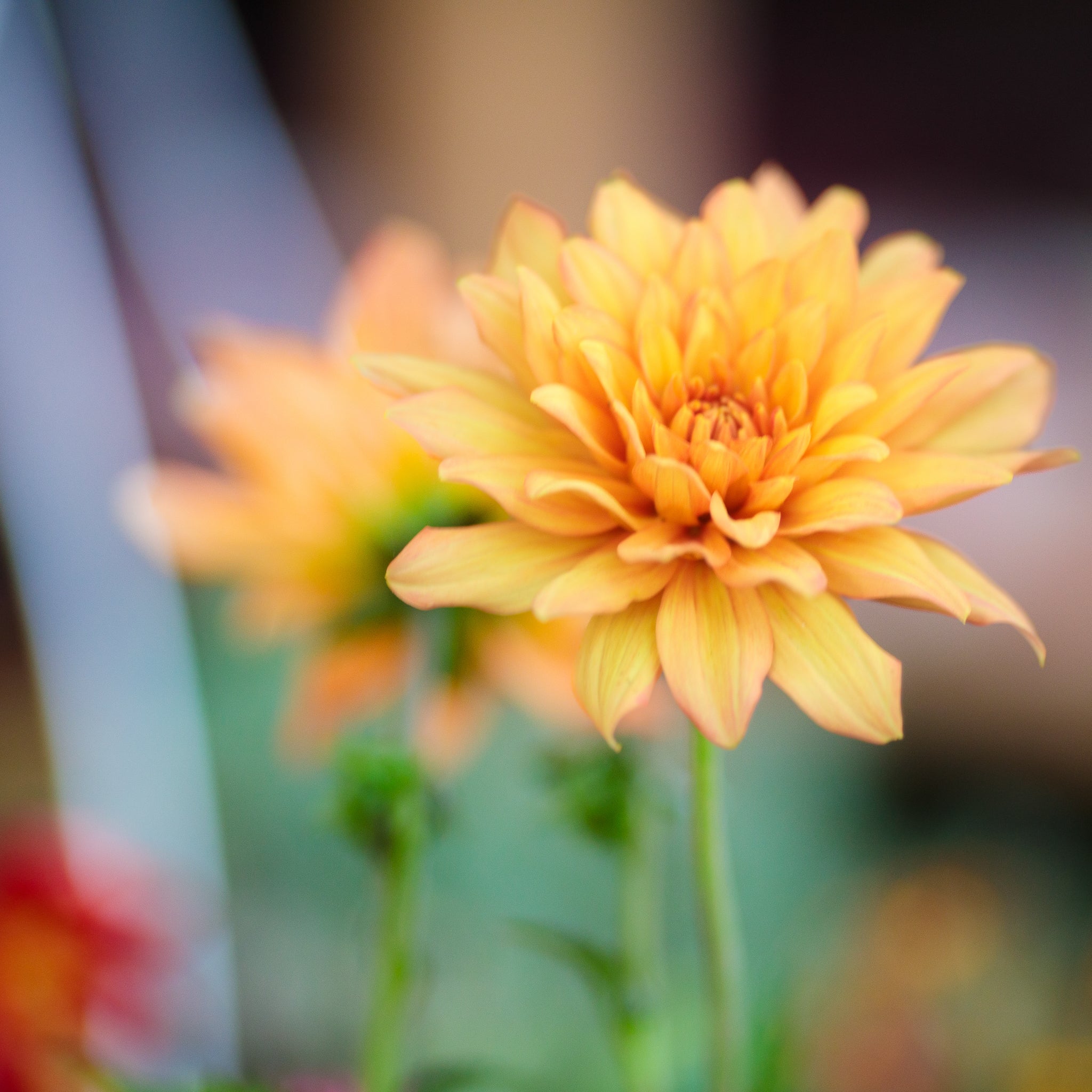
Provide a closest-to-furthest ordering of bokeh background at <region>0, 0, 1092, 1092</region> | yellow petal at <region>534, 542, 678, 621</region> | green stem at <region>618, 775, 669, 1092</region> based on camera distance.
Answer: yellow petal at <region>534, 542, 678, 621</region> < green stem at <region>618, 775, 669, 1092</region> < bokeh background at <region>0, 0, 1092, 1092</region>

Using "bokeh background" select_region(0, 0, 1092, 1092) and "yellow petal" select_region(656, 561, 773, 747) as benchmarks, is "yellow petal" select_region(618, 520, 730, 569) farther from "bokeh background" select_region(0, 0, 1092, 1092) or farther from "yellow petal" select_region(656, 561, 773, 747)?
"bokeh background" select_region(0, 0, 1092, 1092)

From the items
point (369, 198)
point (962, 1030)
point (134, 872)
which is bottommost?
point (962, 1030)

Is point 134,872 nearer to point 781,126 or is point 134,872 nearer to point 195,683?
point 195,683

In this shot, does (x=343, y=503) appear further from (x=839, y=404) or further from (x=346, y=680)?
(x=839, y=404)

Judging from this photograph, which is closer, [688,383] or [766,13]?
[688,383]

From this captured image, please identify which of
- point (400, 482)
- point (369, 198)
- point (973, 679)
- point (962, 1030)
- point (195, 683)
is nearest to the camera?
point (400, 482)

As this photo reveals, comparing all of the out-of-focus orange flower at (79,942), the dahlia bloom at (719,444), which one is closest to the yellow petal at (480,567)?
the dahlia bloom at (719,444)

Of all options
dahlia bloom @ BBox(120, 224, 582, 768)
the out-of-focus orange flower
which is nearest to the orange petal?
dahlia bloom @ BBox(120, 224, 582, 768)

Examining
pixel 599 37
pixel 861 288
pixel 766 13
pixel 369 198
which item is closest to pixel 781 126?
pixel 766 13
